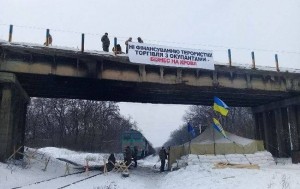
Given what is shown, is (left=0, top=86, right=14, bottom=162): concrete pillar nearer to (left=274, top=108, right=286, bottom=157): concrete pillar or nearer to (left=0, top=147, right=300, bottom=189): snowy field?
(left=0, top=147, right=300, bottom=189): snowy field

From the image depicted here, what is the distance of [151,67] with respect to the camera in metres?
27.1

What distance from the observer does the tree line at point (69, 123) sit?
69.3m

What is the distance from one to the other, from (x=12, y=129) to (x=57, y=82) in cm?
505

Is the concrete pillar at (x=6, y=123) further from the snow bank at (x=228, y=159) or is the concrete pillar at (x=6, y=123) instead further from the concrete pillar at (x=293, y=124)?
the concrete pillar at (x=293, y=124)

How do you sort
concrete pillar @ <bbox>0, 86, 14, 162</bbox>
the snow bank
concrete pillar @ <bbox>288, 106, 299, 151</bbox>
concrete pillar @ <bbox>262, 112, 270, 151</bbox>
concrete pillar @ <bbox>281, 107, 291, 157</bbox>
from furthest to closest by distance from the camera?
concrete pillar @ <bbox>262, 112, 270, 151</bbox>
concrete pillar @ <bbox>281, 107, 291, 157</bbox>
concrete pillar @ <bbox>288, 106, 299, 151</bbox>
the snow bank
concrete pillar @ <bbox>0, 86, 14, 162</bbox>

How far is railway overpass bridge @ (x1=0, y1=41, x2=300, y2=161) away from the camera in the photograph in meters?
23.4

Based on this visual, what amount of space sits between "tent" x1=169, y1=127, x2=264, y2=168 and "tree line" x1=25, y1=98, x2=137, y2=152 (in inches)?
1784

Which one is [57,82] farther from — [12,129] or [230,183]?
[230,183]

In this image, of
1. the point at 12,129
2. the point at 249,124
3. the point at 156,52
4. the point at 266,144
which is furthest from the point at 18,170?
the point at 249,124

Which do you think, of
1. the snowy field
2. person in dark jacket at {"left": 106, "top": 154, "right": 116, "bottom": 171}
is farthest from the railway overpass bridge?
person in dark jacket at {"left": 106, "top": 154, "right": 116, "bottom": 171}

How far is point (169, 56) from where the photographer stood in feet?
87.1

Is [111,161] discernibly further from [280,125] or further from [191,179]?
[280,125]

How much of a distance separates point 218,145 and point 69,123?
52671 millimetres

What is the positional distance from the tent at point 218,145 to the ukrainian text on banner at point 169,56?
17.4ft
